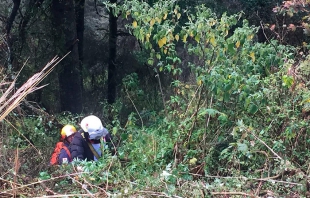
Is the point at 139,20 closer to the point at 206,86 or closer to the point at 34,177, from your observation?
Result: the point at 206,86

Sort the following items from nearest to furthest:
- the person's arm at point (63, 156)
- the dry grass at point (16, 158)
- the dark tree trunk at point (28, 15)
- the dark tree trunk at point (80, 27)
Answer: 1. the dry grass at point (16, 158)
2. the person's arm at point (63, 156)
3. the dark tree trunk at point (28, 15)
4. the dark tree trunk at point (80, 27)

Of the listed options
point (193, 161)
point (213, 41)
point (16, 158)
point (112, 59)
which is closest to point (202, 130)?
point (193, 161)

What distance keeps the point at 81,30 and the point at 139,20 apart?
313 inches

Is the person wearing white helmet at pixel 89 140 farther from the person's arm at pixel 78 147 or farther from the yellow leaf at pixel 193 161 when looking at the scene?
the yellow leaf at pixel 193 161

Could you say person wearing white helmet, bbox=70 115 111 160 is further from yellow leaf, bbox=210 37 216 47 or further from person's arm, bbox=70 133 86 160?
yellow leaf, bbox=210 37 216 47

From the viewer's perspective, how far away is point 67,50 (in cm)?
1240

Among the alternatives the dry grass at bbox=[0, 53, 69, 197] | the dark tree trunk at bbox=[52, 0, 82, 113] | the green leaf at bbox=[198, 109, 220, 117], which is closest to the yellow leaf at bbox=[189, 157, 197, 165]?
the green leaf at bbox=[198, 109, 220, 117]

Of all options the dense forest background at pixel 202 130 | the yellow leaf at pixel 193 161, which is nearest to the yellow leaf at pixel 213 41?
the dense forest background at pixel 202 130

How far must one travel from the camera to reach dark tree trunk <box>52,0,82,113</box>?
1229 cm

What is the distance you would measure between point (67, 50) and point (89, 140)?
570 cm

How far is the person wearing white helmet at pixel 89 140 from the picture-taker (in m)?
6.91

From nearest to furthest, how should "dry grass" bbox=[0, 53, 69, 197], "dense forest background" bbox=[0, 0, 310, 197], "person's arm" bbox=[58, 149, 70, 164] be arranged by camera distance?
"dry grass" bbox=[0, 53, 69, 197]
"dense forest background" bbox=[0, 0, 310, 197]
"person's arm" bbox=[58, 149, 70, 164]

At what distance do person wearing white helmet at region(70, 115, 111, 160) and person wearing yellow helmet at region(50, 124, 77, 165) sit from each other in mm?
78

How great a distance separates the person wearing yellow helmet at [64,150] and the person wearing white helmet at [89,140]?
0.08m
